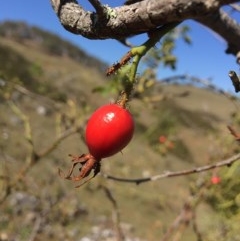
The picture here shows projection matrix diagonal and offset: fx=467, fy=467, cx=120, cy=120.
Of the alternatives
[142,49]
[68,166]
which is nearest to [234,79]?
[142,49]

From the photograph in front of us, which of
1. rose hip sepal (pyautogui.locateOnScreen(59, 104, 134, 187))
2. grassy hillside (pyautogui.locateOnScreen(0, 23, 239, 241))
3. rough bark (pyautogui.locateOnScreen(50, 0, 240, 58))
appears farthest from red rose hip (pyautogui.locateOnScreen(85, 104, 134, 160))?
grassy hillside (pyautogui.locateOnScreen(0, 23, 239, 241))

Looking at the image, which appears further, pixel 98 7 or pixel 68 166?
pixel 68 166

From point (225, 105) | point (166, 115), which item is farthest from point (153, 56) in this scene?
point (225, 105)

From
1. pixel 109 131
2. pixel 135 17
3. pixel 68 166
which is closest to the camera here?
pixel 135 17

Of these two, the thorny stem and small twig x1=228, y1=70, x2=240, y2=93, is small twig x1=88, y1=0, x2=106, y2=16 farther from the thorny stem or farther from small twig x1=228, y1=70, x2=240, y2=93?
small twig x1=228, y1=70, x2=240, y2=93

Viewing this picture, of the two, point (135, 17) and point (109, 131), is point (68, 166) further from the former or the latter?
point (135, 17)

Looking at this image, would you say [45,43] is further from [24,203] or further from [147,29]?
[147,29]

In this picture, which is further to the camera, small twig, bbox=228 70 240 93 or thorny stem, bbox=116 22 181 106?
small twig, bbox=228 70 240 93
